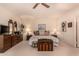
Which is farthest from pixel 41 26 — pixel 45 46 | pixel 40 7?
pixel 45 46

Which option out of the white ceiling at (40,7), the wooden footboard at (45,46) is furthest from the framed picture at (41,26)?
the wooden footboard at (45,46)


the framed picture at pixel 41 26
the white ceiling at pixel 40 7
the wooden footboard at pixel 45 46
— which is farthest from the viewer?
the framed picture at pixel 41 26

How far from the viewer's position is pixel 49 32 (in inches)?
456

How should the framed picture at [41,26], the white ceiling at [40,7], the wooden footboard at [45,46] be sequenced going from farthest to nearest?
the framed picture at [41,26] < the white ceiling at [40,7] < the wooden footboard at [45,46]

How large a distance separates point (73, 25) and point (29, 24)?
5.37 m

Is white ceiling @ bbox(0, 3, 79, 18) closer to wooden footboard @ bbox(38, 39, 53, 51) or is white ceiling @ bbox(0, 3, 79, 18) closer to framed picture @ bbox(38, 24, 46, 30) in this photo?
wooden footboard @ bbox(38, 39, 53, 51)

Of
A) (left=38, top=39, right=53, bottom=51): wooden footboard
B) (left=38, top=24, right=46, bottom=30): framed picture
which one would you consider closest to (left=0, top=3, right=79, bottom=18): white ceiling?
(left=38, top=39, right=53, bottom=51): wooden footboard

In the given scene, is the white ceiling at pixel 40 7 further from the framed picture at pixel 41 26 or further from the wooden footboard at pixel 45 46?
the framed picture at pixel 41 26

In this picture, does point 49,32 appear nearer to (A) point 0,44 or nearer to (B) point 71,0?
(A) point 0,44

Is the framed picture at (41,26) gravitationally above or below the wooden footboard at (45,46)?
above

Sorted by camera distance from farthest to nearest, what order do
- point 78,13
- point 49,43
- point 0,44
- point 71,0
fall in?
point 78,13
point 49,43
point 0,44
point 71,0

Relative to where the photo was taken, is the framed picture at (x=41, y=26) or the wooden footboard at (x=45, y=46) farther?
the framed picture at (x=41, y=26)

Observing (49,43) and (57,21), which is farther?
(57,21)

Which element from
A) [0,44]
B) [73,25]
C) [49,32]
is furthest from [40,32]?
[0,44]
